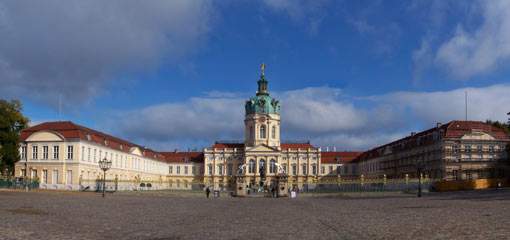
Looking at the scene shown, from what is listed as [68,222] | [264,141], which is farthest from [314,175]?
[68,222]

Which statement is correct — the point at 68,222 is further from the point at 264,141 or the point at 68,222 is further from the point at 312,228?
the point at 264,141

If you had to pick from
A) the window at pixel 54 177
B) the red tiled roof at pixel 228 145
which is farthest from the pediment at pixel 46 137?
the red tiled roof at pixel 228 145

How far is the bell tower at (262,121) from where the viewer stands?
117625 mm

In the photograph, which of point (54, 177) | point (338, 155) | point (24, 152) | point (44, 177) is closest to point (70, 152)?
point (54, 177)

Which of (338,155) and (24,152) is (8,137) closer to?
(24,152)

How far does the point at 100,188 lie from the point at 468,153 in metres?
53.7

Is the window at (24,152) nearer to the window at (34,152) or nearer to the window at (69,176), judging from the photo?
the window at (34,152)

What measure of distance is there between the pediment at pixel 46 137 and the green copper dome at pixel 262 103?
52.3 metres

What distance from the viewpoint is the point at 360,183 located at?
208ft

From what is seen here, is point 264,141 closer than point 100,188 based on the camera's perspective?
No

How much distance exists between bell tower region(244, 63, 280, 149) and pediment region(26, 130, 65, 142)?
51.6 m

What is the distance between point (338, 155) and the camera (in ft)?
411

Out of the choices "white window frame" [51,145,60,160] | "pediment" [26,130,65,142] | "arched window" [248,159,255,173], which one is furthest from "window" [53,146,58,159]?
"arched window" [248,159,255,173]

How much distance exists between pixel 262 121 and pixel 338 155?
21.9 metres
